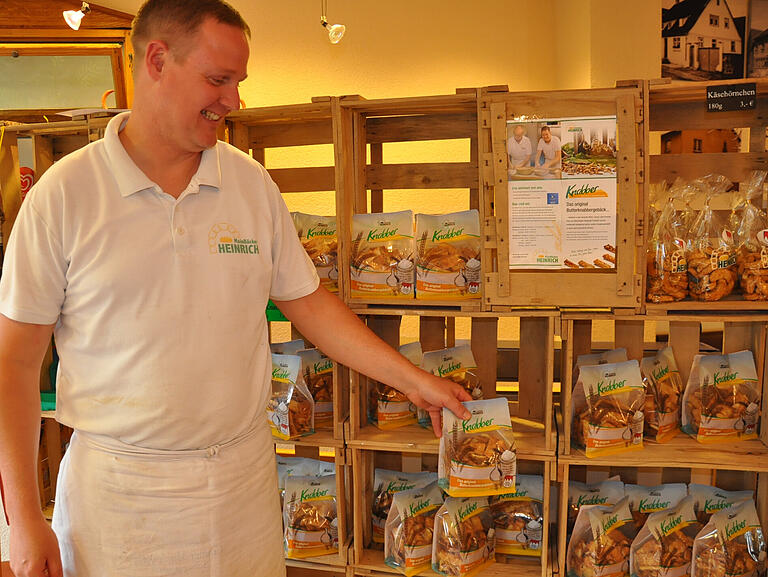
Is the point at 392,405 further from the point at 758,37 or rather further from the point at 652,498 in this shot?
the point at 758,37

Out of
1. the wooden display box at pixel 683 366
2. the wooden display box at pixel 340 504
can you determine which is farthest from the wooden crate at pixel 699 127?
the wooden display box at pixel 340 504

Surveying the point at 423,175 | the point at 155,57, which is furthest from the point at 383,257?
the point at 155,57

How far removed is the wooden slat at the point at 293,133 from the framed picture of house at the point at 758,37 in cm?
295

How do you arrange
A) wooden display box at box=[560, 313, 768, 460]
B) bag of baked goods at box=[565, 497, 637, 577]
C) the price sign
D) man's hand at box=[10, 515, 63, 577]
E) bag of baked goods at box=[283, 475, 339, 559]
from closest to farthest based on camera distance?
man's hand at box=[10, 515, 63, 577]
the price sign
wooden display box at box=[560, 313, 768, 460]
bag of baked goods at box=[565, 497, 637, 577]
bag of baked goods at box=[283, 475, 339, 559]

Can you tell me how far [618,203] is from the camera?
6.59 ft

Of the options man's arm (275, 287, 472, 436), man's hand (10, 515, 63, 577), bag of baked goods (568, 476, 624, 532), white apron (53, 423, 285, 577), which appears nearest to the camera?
man's hand (10, 515, 63, 577)

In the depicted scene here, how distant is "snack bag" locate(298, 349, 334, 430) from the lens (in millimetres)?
2420

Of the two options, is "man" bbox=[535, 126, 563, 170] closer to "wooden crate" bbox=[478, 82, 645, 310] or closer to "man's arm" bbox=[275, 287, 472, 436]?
"wooden crate" bbox=[478, 82, 645, 310]

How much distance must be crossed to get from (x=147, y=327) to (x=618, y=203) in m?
1.34

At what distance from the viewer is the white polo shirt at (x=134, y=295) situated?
1.38 m

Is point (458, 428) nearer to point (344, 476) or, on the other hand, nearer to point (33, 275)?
point (344, 476)

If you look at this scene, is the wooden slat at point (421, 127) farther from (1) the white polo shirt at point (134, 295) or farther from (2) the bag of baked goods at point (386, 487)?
(2) the bag of baked goods at point (386, 487)

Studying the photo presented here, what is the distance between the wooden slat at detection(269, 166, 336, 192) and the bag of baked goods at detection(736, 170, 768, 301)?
1348mm

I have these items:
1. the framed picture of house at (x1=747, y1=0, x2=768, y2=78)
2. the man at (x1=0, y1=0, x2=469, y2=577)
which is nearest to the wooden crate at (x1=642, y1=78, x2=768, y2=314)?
the man at (x1=0, y1=0, x2=469, y2=577)
